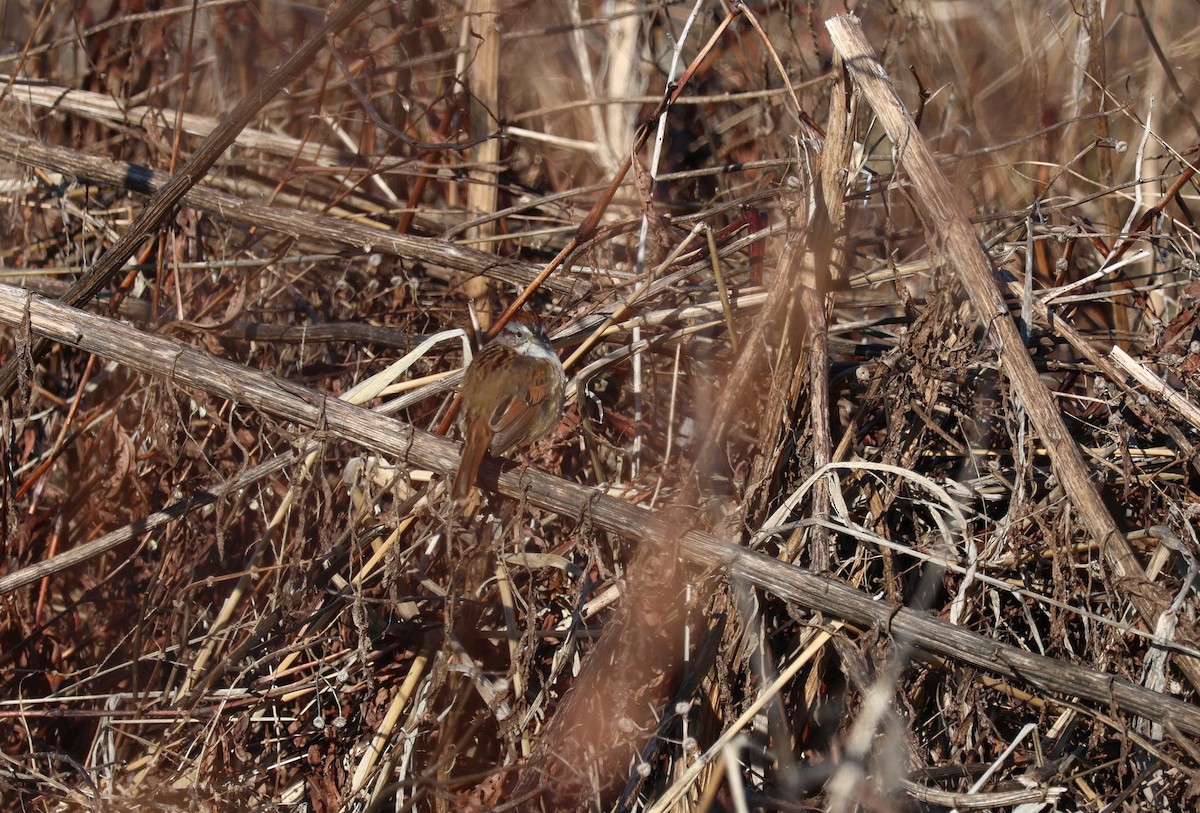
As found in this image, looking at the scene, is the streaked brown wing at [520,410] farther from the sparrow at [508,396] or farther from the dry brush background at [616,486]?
the dry brush background at [616,486]

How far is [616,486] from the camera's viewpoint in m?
3.54

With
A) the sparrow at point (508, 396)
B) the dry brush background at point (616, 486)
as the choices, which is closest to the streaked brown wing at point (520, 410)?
the sparrow at point (508, 396)

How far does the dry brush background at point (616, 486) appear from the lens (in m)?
2.82

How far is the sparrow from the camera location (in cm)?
293

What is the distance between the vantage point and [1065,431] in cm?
276

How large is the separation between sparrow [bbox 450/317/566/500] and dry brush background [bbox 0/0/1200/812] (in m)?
0.12

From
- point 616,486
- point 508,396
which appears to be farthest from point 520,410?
point 616,486

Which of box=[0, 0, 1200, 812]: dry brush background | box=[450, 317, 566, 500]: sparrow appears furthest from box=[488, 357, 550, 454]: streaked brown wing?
box=[0, 0, 1200, 812]: dry brush background

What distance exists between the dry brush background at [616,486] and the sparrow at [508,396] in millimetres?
122

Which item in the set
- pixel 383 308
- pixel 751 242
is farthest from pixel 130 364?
pixel 751 242

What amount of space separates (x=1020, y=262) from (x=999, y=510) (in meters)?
1.13

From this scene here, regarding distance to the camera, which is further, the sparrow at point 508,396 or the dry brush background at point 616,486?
the sparrow at point 508,396

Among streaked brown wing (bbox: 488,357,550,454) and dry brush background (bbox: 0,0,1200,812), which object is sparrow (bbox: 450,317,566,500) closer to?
streaked brown wing (bbox: 488,357,550,454)

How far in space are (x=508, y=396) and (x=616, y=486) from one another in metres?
0.64
